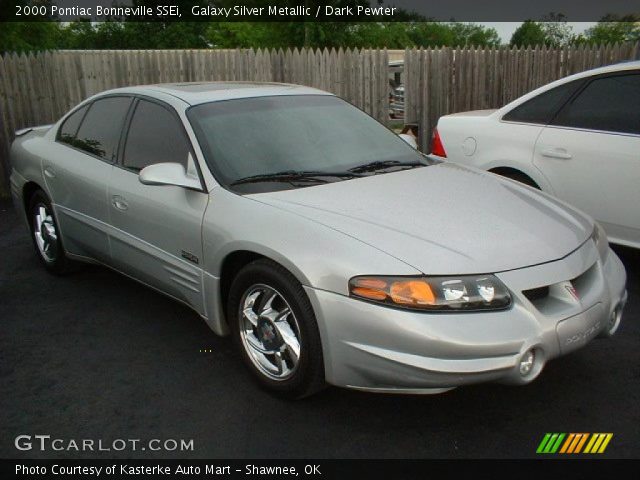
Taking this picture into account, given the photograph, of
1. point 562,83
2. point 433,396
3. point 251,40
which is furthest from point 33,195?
point 251,40

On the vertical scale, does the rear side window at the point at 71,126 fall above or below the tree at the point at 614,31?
above

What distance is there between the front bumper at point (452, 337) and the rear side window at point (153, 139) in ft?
4.79

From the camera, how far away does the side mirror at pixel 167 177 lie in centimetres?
350

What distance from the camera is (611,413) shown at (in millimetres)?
3109

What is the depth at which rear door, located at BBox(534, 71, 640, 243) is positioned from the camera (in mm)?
4500

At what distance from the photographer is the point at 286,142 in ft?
12.6

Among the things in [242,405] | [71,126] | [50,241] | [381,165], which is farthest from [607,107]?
[50,241]

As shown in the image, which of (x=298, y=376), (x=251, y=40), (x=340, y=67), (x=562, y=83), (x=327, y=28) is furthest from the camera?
(x=251, y=40)

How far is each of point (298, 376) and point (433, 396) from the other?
740 millimetres

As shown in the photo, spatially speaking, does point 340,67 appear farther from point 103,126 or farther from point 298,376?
point 298,376

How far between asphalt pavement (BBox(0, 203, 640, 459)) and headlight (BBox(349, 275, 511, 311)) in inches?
26.6

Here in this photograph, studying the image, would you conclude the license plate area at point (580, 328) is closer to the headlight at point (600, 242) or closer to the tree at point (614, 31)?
the headlight at point (600, 242)

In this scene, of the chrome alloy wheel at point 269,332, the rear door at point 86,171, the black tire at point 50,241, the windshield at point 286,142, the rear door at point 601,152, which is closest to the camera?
the chrome alloy wheel at point 269,332

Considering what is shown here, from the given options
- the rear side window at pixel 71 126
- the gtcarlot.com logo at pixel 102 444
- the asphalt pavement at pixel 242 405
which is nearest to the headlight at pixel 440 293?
the asphalt pavement at pixel 242 405
